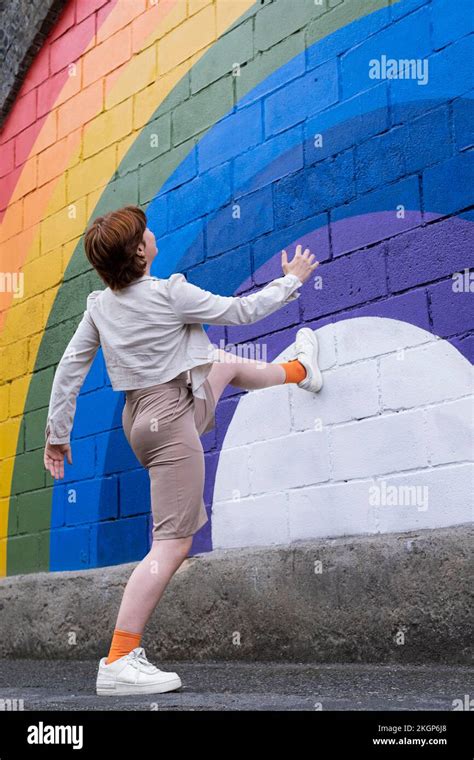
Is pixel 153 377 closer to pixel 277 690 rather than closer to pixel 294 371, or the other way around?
pixel 294 371

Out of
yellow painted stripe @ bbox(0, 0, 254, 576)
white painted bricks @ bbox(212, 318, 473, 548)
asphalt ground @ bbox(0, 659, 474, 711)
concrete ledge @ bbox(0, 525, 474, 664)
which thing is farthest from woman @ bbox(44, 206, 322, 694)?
yellow painted stripe @ bbox(0, 0, 254, 576)

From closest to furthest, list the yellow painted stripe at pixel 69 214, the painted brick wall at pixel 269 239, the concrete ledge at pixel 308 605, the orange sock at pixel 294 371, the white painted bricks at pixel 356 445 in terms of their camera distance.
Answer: the concrete ledge at pixel 308 605 < the white painted bricks at pixel 356 445 < the painted brick wall at pixel 269 239 < the orange sock at pixel 294 371 < the yellow painted stripe at pixel 69 214

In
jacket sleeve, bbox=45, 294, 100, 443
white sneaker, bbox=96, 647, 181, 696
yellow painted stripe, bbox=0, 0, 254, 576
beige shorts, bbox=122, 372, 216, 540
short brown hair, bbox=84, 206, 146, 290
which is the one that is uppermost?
yellow painted stripe, bbox=0, 0, 254, 576

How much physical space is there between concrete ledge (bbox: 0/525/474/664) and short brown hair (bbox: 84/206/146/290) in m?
1.30

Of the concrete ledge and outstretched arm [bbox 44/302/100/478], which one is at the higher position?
outstretched arm [bbox 44/302/100/478]

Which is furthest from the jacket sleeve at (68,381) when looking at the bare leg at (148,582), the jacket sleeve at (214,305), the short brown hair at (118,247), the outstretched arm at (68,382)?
the bare leg at (148,582)

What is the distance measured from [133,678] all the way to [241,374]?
1.20 meters

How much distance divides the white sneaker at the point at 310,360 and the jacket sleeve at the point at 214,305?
62 cm

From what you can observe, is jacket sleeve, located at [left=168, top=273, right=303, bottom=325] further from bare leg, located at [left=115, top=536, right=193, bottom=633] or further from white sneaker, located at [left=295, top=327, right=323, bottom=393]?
bare leg, located at [left=115, top=536, right=193, bottom=633]

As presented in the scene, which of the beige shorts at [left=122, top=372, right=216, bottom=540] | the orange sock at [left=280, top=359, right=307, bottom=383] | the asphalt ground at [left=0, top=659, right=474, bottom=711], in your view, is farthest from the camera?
the orange sock at [left=280, top=359, right=307, bottom=383]

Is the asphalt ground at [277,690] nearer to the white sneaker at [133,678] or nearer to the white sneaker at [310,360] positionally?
the white sneaker at [133,678]

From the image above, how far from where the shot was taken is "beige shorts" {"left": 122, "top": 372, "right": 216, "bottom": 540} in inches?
131

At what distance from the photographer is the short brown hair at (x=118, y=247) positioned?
3.40 meters
